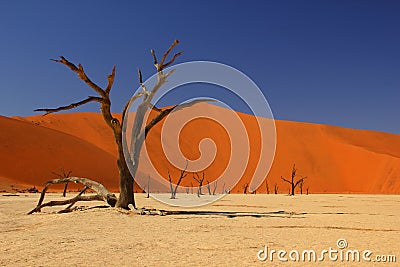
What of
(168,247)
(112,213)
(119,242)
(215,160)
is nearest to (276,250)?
Result: (168,247)

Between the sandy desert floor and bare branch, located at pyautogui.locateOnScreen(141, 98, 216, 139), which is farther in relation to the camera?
bare branch, located at pyautogui.locateOnScreen(141, 98, 216, 139)

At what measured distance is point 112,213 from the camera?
14648 mm

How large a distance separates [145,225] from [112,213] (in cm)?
341

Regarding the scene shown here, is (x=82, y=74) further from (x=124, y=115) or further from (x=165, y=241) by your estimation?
(x=165, y=241)

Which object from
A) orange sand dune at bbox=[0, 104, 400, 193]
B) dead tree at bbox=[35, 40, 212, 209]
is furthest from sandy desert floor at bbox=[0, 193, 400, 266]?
orange sand dune at bbox=[0, 104, 400, 193]

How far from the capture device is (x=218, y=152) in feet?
315

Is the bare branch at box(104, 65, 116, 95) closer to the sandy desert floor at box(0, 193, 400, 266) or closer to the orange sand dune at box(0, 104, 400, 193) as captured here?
the sandy desert floor at box(0, 193, 400, 266)

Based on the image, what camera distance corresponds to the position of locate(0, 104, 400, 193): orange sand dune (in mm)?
58781

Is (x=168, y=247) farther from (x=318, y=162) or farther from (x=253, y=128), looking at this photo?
(x=253, y=128)

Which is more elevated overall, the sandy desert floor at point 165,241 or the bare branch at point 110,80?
the bare branch at point 110,80

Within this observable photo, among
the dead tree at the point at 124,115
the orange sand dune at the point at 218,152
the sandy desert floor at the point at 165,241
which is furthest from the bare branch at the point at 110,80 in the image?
the orange sand dune at the point at 218,152

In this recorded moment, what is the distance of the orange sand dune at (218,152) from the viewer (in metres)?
58.8

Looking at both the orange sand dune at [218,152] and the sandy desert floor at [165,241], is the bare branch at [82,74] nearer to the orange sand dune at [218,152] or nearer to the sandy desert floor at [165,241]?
the sandy desert floor at [165,241]

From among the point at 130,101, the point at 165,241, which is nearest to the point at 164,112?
the point at 130,101
